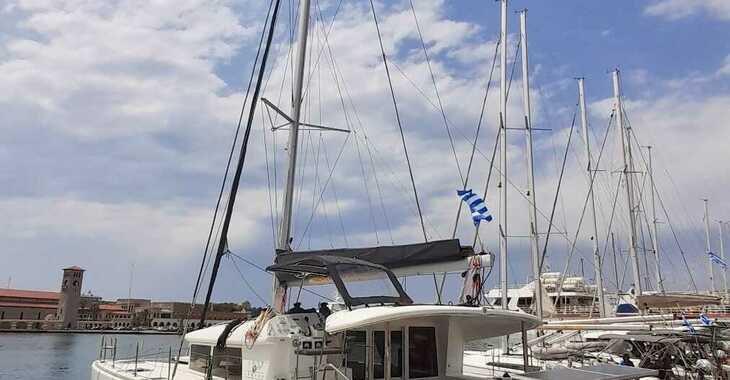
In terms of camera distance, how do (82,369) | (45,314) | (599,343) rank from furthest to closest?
1. (45,314)
2. (82,369)
3. (599,343)

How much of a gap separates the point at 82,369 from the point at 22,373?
11.9 feet

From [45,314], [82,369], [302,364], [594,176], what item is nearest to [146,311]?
[45,314]

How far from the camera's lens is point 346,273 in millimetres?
10227

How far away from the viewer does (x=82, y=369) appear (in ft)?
122

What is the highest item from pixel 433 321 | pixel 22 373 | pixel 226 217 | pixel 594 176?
pixel 594 176

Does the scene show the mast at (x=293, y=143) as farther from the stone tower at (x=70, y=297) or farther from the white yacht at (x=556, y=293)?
Answer: the stone tower at (x=70, y=297)

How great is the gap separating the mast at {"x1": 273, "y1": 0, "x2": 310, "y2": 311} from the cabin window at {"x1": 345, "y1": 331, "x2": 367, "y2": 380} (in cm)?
340

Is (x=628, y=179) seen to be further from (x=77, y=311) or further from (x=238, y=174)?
(x=77, y=311)

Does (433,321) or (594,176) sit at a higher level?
(594,176)

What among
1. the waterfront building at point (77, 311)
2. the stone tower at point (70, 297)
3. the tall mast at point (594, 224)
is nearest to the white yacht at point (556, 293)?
the tall mast at point (594, 224)

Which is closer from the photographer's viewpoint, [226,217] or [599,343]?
[226,217]

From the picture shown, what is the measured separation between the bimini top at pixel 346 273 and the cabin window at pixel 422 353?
608 mm

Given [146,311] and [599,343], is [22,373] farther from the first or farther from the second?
[146,311]

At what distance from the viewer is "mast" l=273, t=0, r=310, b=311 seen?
40.4 feet
